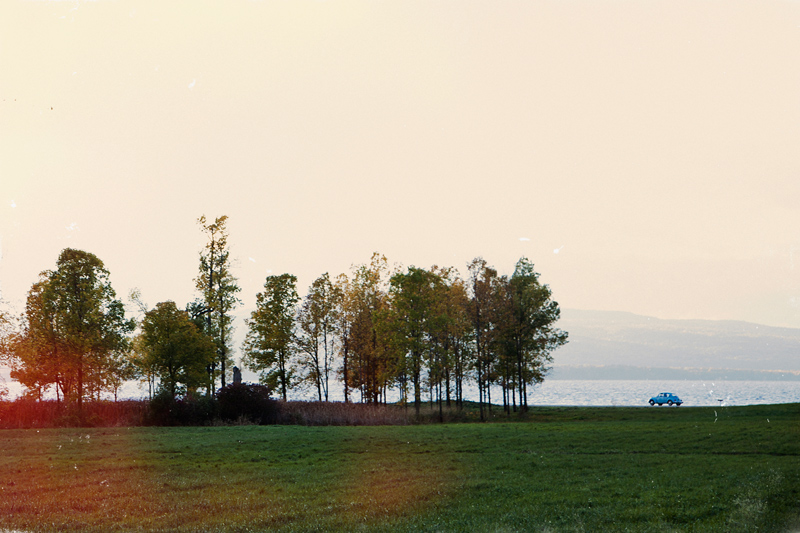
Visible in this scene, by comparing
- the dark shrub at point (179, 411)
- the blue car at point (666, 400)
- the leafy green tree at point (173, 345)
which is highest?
the leafy green tree at point (173, 345)

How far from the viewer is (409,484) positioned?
1662 cm

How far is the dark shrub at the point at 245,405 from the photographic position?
45688 millimetres

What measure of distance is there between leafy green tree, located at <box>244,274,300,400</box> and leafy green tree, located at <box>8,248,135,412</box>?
16241 mm

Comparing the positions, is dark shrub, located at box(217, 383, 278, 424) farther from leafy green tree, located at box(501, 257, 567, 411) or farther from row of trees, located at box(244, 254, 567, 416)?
leafy green tree, located at box(501, 257, 567, 411)

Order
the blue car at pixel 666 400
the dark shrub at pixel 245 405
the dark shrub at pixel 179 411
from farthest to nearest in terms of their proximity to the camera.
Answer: the blue car at pixel 666 400, the dark shrub at pixel 245 405, the dark shrub at pixel 179 411

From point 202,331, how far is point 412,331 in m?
22.4

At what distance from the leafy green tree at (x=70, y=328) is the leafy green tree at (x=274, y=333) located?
16.2 metres

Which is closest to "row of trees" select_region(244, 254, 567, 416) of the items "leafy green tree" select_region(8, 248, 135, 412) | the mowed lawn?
"leafy green tree" select_region(8, 248, 135, 412)

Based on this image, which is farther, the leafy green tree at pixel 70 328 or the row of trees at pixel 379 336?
the row of trees at pixel 379 336

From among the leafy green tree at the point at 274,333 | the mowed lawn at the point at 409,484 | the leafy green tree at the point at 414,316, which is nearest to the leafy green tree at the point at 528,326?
the leafy green tree at the point at 414,316

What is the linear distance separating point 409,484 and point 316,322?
1946 inches

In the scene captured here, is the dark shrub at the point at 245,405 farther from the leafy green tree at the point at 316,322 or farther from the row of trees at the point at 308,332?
the leafy green tree at the point at 316,322

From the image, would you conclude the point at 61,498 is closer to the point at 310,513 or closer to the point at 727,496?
the point at 310,513

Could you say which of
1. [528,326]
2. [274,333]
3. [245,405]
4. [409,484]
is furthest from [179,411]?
[528,326]
